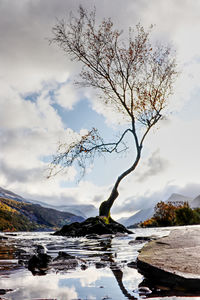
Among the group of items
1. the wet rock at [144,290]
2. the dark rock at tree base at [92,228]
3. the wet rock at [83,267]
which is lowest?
the wet rock at [144,290]

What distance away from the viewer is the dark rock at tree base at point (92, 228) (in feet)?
33.1

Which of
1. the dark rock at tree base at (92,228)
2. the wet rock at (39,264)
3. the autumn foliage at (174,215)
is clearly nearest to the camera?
the wet rock at (39,264)

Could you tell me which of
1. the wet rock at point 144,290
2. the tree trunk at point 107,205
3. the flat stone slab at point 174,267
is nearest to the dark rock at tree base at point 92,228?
the tree trunk at point 107,205

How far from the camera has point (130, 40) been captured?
46.5ft

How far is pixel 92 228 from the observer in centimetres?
1022

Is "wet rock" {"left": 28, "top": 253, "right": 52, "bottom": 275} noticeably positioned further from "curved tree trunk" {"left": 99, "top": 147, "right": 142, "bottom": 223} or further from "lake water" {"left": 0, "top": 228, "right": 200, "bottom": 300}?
"curved tree trunk" {"left": 99, "top": 147, "right": 142, "bottom": 223}

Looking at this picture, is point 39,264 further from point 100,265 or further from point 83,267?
point 100,265

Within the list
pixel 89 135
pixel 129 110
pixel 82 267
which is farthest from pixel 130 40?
pixel 82 267

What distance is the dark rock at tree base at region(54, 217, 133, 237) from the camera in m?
10.1

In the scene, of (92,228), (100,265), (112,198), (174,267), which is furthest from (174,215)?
(174,267)

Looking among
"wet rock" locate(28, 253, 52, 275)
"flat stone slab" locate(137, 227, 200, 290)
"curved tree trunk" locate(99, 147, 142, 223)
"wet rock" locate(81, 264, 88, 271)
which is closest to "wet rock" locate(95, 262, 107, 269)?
"wet rock" locate(81, 264, 88, 271)

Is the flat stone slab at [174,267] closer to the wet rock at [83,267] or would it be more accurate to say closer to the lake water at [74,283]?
the lake water at [74,283]

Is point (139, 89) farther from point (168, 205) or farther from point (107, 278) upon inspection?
point (168, 205)

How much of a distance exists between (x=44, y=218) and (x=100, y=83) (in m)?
148
